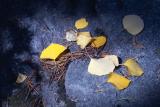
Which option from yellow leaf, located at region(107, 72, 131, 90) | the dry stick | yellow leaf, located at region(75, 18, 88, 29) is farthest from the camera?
yellow leaf, located at region(75, 18, 88, 29)

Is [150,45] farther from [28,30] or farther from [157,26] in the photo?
[28,30]

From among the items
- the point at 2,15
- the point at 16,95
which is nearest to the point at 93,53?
the point at 16,95

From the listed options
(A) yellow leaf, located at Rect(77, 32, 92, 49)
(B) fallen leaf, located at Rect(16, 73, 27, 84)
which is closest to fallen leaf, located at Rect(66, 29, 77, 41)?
(A) yellow leaf, located at Rect(77, 32, 92, 49)

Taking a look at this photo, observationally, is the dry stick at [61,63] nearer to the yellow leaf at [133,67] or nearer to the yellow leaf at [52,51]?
the yellow leaf at [52,51]

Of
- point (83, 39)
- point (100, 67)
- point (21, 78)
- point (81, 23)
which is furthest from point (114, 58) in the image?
point (21, 78)

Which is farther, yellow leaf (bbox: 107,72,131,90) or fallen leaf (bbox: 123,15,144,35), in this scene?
fallen leaf (bbox: 123,15,144,35)

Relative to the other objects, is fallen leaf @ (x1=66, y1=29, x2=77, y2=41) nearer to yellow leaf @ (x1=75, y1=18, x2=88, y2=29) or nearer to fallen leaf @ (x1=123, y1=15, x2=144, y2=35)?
yellow leaf @ (x1=75, y1=18, x2=88, y2=29)
